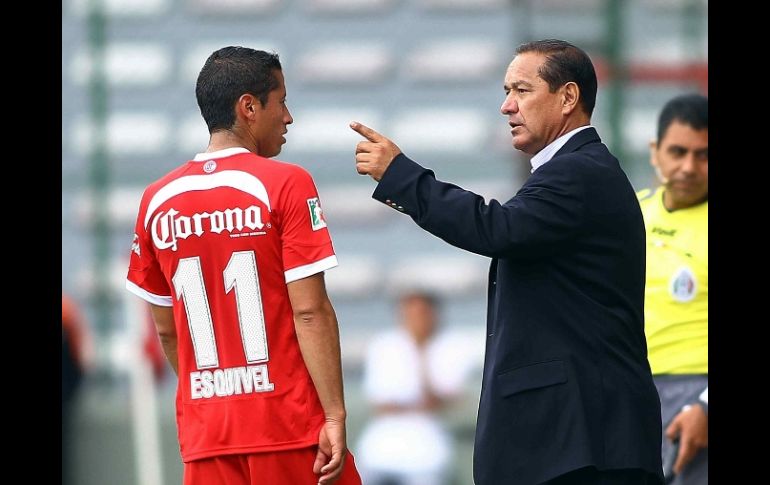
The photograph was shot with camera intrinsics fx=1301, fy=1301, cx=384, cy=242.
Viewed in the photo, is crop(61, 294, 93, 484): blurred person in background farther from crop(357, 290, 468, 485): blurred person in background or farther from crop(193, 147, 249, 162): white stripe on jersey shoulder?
crop(193, 147, 249, 162): white stripe on jersey shoulder

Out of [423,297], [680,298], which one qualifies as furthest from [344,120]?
[680,298]

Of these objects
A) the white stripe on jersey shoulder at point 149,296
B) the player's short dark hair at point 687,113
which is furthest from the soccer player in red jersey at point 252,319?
the player's short dark hair at point 687,113

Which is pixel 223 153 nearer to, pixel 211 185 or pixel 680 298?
pixel 211 185

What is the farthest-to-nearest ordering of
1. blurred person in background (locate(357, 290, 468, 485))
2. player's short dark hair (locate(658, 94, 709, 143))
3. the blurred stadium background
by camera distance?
the blurred stadium background
blurred person in background (locate(357, 290, 468, 485))
player's short dark hair (locate(658, 94, 709, 143))

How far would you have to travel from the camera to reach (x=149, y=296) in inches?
126

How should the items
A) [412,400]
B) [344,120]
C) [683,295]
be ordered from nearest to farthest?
[683,295] < [412,400] < [344,120]

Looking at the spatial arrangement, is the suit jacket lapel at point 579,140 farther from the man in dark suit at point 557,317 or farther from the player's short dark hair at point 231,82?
the player's short dark hair at point 231,82

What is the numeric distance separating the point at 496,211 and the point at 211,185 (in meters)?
0.66

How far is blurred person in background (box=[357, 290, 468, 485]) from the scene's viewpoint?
270 inches

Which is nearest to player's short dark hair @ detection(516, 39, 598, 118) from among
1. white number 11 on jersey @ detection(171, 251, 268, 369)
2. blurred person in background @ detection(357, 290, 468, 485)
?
white number 11 on jersey @ detection(171, 251, 268, 369)

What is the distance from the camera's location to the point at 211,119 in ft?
10.2

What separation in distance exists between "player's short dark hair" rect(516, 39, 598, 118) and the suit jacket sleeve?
0.77 feet

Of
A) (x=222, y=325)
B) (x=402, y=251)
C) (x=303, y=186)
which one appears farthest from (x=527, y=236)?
(x=402, y=251)

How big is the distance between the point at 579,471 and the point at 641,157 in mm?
4591
